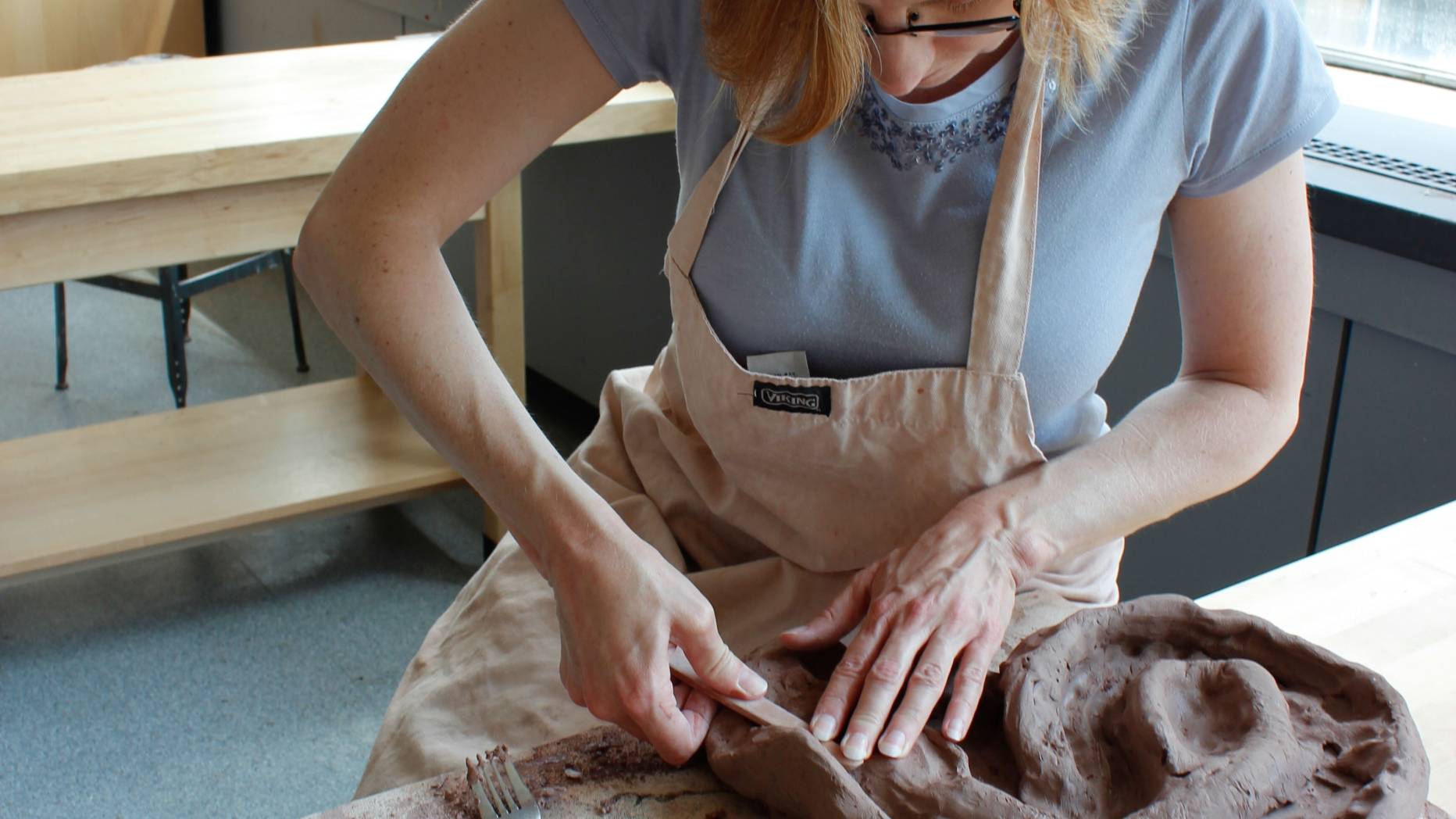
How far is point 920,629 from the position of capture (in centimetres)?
83

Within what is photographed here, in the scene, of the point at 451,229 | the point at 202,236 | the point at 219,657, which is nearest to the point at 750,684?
the point at 451,229

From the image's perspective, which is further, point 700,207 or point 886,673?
point 700,207

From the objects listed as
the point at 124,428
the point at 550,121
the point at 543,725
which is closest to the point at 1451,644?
the point at 543,725

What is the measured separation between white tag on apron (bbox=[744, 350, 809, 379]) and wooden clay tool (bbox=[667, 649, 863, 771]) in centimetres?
24

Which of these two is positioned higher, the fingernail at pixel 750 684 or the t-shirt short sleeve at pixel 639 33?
the t-shirt short sleeve at pixel 639 33

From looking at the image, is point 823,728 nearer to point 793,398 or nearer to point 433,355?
point 793,398

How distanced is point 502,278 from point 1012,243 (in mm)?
1446

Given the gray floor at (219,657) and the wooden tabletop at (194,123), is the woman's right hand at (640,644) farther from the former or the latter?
the gray floor at (219,657)

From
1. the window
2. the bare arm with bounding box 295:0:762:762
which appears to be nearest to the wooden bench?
the bare arm with bounding box 295:0:762:762

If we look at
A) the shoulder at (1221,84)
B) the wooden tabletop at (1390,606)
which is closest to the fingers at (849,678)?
the wooden tabletop at (1390,606)

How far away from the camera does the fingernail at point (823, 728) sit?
29.9 inches

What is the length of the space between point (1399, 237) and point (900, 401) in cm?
82

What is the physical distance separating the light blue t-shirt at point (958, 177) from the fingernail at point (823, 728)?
30 cm

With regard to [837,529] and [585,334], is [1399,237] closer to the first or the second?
[837,529]
